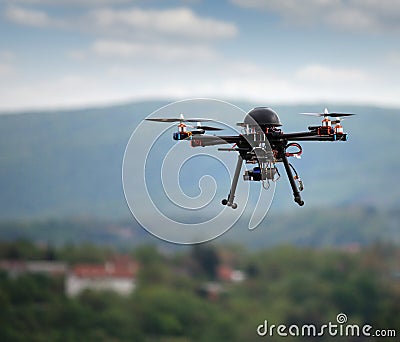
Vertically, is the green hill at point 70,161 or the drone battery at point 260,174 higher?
the drone battery at point 260,174

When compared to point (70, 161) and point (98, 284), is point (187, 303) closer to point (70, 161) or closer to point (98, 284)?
point (98, 284)

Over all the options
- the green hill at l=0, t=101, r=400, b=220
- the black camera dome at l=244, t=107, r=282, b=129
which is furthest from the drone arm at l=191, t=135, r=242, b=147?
the green hill at l=0, t=101, r=400, b=220

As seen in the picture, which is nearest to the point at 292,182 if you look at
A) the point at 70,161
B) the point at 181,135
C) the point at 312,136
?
the point at 312,136

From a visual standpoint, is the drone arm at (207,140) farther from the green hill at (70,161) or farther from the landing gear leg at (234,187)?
the green hill at (70,161)

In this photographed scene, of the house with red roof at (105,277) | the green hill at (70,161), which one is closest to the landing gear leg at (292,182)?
the house with red roof at (105,277)

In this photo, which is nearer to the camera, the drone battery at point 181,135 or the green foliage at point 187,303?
the drone battery at point 181,135

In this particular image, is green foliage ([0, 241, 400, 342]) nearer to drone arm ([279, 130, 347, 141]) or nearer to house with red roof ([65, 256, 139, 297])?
house with red roof ([65, 256, 139, 297])

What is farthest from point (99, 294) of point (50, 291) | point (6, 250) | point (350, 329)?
point (350, 329)
